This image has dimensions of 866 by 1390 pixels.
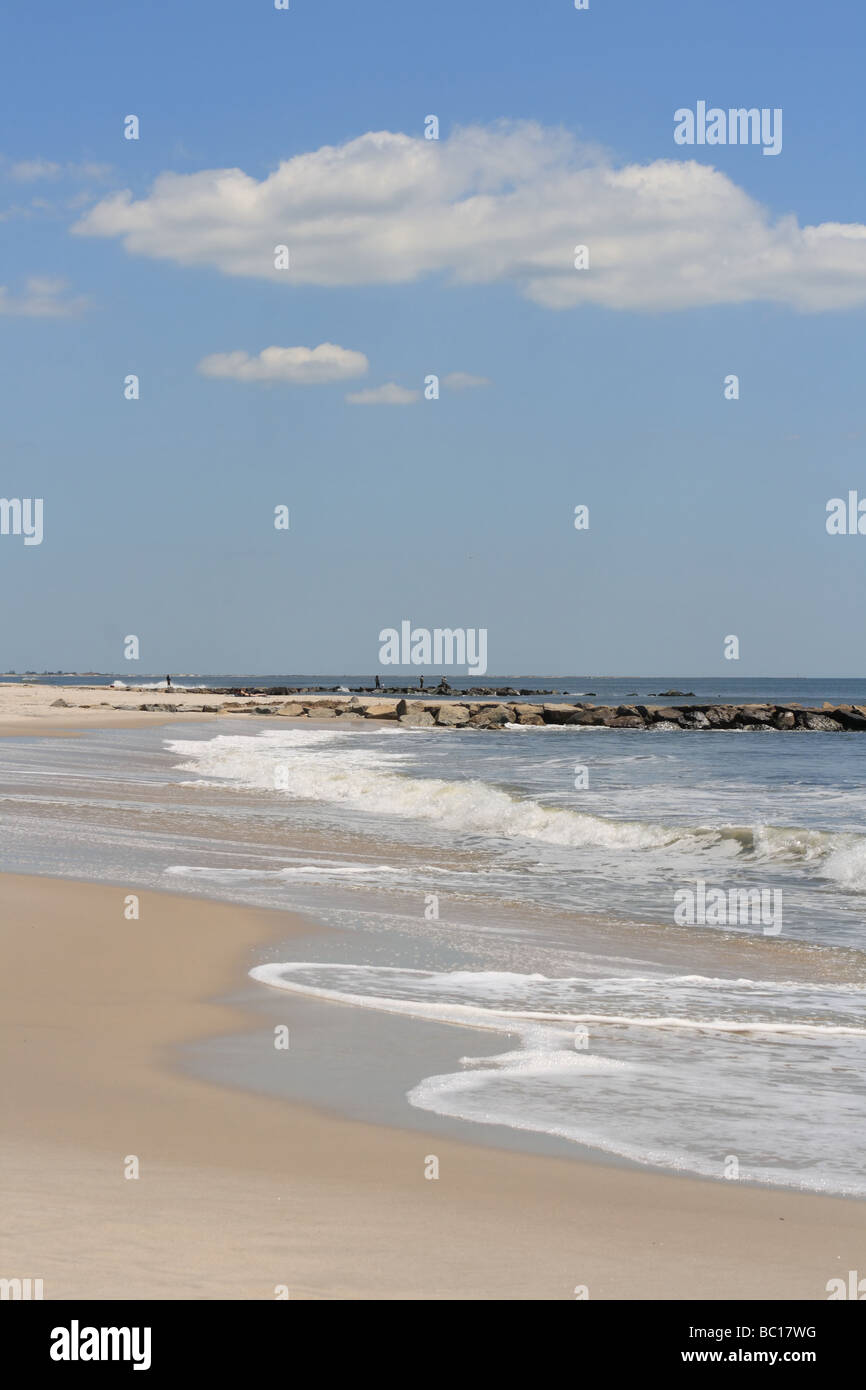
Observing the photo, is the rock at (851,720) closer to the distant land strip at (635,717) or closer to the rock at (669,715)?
the distant land strip at (635,717)

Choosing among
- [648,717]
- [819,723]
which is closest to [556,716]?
[648,717]

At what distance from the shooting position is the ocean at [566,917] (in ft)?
21.1

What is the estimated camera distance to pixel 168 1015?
316 inches

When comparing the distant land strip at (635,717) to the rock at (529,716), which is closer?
the distant land strip at (635,717)

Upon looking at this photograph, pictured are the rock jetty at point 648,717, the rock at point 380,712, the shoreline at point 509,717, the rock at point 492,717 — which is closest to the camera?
the shoreline at point 509,717

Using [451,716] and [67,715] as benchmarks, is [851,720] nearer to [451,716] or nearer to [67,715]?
[451,716]

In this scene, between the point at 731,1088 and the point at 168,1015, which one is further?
the point at 168,1015

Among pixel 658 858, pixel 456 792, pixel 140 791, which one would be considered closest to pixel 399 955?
pixel 658 858

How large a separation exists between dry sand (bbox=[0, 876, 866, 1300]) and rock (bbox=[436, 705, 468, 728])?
55.2 m

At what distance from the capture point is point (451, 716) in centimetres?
6309

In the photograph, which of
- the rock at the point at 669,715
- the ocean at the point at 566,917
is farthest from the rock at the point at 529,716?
the ocean at the point at 566,917

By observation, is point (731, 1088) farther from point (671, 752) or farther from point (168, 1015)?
point (671, 752)

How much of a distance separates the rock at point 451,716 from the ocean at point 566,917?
30382 mm
